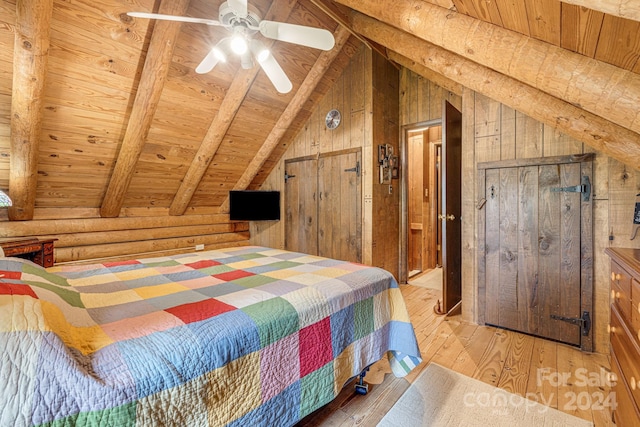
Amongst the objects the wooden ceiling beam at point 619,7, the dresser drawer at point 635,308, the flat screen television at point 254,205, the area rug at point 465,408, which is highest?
the wooden ceiling beam at point 619,7

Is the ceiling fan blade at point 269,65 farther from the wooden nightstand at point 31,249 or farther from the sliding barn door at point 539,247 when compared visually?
the wooden nightstand at point 31,249

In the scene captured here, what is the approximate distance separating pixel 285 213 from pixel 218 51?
2.80 metres

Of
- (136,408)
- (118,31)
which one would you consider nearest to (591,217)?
(136,408)

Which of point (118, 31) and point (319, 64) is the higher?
point (319, 64)

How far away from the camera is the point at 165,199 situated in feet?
12.9

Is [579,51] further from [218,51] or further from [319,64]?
[319,64]

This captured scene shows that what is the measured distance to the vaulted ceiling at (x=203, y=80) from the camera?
52.5 inches

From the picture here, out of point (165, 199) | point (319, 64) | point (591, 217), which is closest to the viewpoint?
point (591, 217)

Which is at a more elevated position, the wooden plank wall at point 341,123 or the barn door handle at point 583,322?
the wooden plank wall at point 341,123

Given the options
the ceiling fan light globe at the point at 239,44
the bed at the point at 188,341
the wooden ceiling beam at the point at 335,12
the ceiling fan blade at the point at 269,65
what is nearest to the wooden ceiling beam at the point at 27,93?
the ceiling fan light globe at the point at 239,44

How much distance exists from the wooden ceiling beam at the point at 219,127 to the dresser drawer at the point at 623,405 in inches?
131

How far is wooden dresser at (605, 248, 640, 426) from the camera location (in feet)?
3.32

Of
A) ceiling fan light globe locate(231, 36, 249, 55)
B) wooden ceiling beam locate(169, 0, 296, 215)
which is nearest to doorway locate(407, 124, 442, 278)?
wooden ceiling beam locate(169, 0, 296, 215)

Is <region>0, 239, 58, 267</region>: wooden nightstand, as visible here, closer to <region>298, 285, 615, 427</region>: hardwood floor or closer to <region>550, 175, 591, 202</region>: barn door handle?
<region>298, 285, 615, 427</region>: hardwood floor
